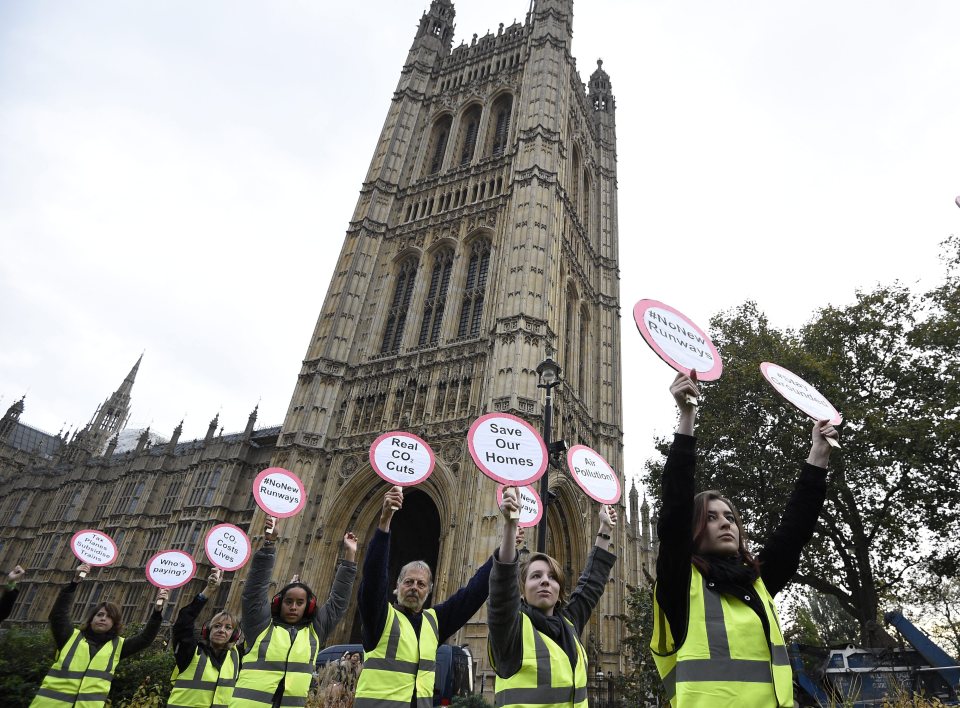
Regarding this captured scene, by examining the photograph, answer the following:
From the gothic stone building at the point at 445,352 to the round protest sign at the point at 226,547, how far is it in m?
8.25

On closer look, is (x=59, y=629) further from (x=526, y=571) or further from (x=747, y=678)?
(x=747, y=678)

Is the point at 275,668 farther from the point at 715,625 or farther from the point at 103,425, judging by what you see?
the point at 103,425

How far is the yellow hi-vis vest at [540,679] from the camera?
8.99ft

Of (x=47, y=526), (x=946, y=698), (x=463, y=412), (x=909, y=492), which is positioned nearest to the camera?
(x=946, y=698)

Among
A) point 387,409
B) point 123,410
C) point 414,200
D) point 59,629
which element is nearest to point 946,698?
point 59,629

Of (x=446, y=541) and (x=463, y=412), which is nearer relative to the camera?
(x=446, y=541)

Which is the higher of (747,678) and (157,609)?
(157,609)

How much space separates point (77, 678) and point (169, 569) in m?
3.75

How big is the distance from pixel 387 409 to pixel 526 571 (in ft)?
63.3

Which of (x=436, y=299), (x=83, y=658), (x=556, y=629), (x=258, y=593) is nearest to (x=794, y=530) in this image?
(x=556, y=629)

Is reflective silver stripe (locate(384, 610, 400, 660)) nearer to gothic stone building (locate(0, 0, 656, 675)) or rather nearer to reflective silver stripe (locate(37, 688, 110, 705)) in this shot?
reflective silver stripe (locate(37, 688, 110, 705))

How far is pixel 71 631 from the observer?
5875mm

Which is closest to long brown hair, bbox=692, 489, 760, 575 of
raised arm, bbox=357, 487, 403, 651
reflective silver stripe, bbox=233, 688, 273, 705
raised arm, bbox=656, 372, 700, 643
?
raised arm, bbox=656, 372, 700, 643

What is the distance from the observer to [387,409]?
72.7 ft
